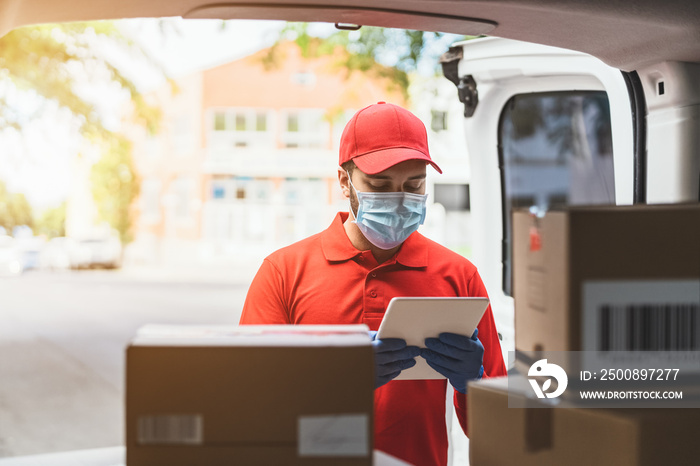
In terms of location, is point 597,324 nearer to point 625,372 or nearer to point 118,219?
point 625,372

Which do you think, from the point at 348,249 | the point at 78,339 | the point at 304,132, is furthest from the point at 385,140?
the point at 304,132

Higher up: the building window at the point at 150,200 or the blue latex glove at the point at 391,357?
the building window at the point at 150,200

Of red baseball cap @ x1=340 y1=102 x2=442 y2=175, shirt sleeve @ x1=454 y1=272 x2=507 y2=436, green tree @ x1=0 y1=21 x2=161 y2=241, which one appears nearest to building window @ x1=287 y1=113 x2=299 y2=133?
green tree @ x1=0 y1=21 x2=161 y2=241

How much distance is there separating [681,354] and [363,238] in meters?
1.26

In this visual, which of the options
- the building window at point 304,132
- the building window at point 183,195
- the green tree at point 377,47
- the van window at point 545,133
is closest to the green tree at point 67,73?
the green tree at point 377,47

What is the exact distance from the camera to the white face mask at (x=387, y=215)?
2.23m

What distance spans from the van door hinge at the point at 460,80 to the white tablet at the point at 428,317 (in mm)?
1669

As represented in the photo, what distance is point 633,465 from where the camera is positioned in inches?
45.5

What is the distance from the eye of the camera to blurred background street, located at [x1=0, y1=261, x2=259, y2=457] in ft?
21.6

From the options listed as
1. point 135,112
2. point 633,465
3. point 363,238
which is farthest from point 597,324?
point 135,112

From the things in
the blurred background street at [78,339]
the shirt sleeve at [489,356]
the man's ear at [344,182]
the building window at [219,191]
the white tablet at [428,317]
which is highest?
the building window at [219,191]

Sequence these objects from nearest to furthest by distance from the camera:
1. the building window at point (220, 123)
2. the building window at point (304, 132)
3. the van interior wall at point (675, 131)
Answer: the van interior wall at point (675, 131), the building window at point (304, 132), the building window at point (220, 123)

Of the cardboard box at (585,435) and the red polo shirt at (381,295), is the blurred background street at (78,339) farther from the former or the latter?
the red polo shirt at (381,295)

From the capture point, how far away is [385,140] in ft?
7.12
